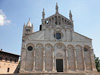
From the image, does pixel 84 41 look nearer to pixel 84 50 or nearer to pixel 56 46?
pixel 84 50

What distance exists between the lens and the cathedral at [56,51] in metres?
19.8

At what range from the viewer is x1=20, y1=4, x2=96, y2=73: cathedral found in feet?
64.8

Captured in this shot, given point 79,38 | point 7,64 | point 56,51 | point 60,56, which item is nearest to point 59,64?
point 60,56

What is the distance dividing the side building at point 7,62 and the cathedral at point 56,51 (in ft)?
27.3

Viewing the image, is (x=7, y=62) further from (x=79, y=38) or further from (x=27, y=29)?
(x=79, y=38)

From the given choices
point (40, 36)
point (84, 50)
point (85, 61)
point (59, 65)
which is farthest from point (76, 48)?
point (40, 36)

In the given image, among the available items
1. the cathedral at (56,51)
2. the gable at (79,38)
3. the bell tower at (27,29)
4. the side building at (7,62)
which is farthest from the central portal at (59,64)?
the side building at (7,62)

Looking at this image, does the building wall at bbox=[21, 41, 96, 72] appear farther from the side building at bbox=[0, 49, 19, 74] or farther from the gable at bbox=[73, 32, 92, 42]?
the side building at bbox=[0, 49, 19, 74]

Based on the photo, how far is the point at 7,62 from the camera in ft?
85.5

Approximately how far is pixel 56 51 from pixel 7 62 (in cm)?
1386

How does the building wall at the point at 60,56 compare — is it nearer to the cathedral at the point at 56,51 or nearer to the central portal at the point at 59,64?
the cathedral at the point at 56,51

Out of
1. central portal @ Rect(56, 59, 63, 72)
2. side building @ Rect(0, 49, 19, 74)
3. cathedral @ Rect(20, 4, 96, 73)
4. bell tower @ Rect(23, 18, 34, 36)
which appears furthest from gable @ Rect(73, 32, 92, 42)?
side building @ Rect(0, 49, 19, 74)

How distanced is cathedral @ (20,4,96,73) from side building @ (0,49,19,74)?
831 centimetres

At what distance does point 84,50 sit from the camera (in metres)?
21.8
